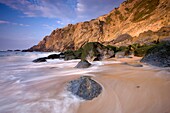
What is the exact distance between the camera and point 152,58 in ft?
25.0

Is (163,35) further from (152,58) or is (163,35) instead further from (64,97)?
(64,97)

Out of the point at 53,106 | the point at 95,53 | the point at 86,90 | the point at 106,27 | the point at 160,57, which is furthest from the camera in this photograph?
the point at 106,27

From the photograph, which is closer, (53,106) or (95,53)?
(53,106)

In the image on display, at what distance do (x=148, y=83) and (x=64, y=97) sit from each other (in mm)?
2632

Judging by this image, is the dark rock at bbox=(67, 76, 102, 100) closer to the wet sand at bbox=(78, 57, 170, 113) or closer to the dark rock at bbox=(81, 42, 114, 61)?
the wet sand at bbox=(78, 57, 170, 113)

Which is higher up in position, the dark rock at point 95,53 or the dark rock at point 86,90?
the dark rock at point 95,53

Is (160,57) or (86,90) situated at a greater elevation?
(160,57)

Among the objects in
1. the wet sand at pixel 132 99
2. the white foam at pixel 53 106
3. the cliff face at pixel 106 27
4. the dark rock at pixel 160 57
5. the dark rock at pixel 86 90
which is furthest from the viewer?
the cliff face at pixel 106 27

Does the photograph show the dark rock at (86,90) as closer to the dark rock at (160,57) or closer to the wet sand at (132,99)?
the wet sand at (132,99)

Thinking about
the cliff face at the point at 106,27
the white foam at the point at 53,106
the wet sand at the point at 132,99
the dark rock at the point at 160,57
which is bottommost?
the white foam at the point at 53,106

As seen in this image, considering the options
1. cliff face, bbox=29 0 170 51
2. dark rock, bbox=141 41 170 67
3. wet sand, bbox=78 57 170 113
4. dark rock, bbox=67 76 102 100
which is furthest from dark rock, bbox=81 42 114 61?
cliff face, bbox=29 0 170 51

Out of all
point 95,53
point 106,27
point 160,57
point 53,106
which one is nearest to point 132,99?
point 53,106

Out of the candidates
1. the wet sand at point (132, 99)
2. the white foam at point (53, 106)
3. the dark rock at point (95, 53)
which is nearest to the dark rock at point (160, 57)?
the wet sand at point (132, 99)

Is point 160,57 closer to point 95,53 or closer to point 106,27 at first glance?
point 95,53
